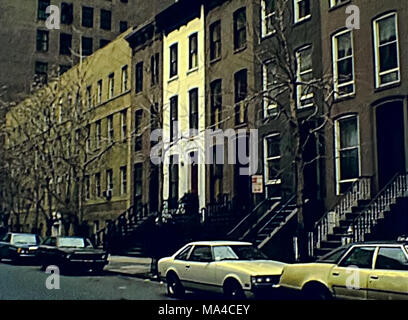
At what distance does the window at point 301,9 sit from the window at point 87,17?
30.4 metres

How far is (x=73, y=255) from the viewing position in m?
21.4

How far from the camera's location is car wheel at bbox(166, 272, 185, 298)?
48.8 feet

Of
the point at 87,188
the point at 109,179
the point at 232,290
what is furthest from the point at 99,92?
the point at 232,290

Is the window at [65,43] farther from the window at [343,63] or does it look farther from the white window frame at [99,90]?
the window at [343,63]

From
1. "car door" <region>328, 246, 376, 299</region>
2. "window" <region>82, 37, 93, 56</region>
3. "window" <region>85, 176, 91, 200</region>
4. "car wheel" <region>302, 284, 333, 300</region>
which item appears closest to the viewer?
"car door" <region>328, 246, 376, 299</region>

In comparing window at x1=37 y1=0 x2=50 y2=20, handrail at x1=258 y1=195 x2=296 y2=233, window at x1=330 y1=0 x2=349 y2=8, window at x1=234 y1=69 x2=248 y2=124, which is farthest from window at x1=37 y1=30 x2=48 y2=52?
handrail at x1=258 y1=195 x2=296 y2=233

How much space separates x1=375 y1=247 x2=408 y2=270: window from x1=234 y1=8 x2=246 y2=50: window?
18.6m

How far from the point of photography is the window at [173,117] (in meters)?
33.0

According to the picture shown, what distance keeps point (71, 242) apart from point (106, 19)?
33668 millimetres

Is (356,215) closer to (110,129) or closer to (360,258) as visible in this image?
(360,258)

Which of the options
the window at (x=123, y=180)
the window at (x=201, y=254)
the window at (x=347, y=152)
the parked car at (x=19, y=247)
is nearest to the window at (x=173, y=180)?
the window at (x=123, y=180)

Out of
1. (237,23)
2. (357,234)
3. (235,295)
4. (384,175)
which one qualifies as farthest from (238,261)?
(237,23)

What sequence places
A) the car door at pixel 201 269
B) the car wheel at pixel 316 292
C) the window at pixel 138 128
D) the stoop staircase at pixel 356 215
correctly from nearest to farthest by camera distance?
the car wheel at pixel 316 292 → the car door at pixel 201 269 → the stoop staircase at pixel 356 215 → the window at pixel 138 128

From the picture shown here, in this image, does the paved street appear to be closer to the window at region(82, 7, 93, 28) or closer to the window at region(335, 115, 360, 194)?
the window at region(335, 115, 360, 194)
